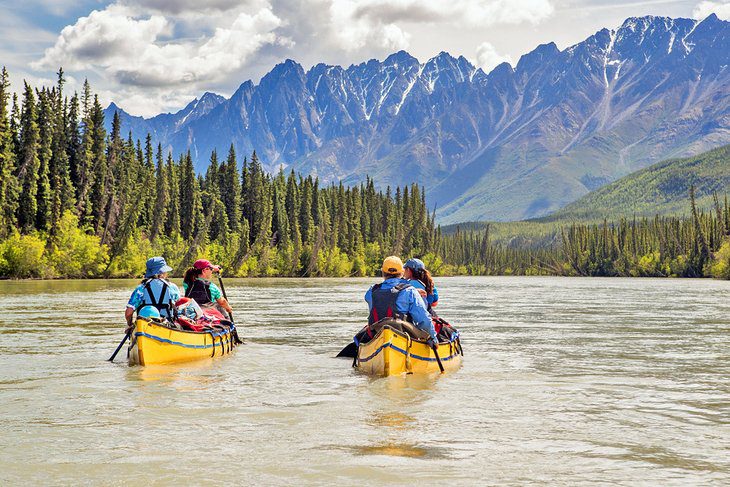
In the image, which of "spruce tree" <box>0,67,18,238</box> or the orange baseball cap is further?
"spruce tree" <box>0,67,18,238</box>

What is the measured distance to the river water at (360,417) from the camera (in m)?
12.2

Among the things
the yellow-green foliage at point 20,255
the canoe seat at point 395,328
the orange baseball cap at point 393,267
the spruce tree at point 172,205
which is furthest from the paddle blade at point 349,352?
the spruce tree at point 172,205

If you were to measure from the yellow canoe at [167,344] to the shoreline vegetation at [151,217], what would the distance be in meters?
76.7

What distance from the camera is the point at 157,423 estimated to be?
15586mm

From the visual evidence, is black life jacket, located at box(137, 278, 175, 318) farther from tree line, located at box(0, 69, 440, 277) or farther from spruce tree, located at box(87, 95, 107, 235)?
spruce tree, located at box(87, 95, 107, 235)

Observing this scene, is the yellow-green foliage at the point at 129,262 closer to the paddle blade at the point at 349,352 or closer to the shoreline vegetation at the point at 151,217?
the shoreline vegetation at the point at 151,217

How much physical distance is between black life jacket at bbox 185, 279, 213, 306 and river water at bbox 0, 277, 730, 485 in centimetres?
223

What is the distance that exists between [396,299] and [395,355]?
1.58 meters

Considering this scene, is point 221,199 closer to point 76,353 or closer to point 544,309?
point 544,309

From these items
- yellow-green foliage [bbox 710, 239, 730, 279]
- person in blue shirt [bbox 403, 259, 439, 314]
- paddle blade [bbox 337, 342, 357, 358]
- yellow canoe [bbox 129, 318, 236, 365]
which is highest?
yellow-green foliage [bbox 710, 239, 730, 279]

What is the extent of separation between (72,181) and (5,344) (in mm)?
105223

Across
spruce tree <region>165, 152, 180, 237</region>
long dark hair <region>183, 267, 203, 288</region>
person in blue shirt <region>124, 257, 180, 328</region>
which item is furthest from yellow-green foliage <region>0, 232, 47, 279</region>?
A: person in blue shirt <region>124, 257, 180, 328</region>

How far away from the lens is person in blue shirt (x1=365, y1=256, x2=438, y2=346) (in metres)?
22.1

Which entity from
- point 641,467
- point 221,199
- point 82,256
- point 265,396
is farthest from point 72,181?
point 641,467
